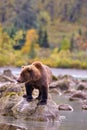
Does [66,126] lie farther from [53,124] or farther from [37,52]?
[37,52]

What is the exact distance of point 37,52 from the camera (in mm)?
134750

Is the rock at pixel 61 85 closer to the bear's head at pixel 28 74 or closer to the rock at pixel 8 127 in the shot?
the bear's head at pixel 28 74

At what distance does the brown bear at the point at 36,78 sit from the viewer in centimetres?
2331

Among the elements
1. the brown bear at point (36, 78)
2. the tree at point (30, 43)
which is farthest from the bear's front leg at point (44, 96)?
the tree at point (30, 43)

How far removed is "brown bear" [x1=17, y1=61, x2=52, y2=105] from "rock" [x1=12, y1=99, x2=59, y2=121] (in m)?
0.23

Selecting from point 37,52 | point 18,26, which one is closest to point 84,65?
point 37,52

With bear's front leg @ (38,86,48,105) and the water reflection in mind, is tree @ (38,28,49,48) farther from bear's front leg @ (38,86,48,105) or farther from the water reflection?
the water reflection

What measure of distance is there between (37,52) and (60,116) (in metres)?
109

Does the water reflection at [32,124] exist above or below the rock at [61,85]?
below

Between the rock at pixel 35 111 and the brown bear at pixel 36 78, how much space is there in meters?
0.23

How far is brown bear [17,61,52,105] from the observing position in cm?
2331

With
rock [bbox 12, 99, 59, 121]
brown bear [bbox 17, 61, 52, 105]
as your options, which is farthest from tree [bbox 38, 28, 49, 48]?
brown bear [bbox 17, 61, 52, 105]

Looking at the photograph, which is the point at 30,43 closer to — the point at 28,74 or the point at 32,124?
the point at 28,74

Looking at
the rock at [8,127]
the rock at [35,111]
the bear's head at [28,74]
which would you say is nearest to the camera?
the rock at [8,127]
